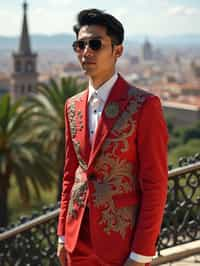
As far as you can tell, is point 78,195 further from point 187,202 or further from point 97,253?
point 187,202

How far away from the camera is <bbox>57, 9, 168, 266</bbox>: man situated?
2375 millimetres

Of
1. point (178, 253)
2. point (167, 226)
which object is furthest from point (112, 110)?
point (167, 226)

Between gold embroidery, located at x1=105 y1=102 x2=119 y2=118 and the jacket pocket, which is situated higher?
gold embroidery, located at x1=105 y1=102 x2=119 y2=118

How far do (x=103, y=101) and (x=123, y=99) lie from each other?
0.10 metres

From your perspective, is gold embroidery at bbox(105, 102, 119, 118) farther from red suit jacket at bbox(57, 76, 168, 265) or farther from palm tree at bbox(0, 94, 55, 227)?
palm tree at bbox(0, 94, 55, 227)

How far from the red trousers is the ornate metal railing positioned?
5.47 ft

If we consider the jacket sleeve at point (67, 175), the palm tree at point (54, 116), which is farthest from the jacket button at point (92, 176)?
the palm tree at point (54, 116)

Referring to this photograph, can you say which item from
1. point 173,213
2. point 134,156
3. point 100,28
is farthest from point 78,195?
point 173,213

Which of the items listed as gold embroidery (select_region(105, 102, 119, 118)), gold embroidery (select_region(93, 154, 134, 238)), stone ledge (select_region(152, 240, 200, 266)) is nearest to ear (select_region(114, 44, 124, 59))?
gold embroidery (select_region(105, 102, 119, 118))

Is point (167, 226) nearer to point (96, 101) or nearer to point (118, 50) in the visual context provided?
point (96, 101)

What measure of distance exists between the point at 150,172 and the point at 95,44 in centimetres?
59

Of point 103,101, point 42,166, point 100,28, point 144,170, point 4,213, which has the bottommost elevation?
point 4,213

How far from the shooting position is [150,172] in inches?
93.3

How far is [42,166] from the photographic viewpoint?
42.1ft
